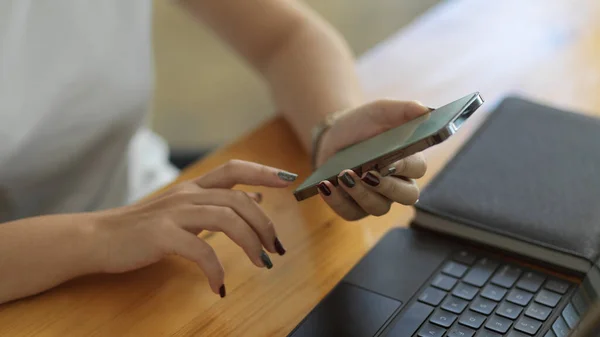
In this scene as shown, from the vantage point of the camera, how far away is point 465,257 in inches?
27.8

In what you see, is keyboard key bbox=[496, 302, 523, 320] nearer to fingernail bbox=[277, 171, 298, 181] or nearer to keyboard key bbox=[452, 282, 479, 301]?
keyboard key bbox=[452, 282, 479, 301]

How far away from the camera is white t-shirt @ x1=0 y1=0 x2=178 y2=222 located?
2.82ft

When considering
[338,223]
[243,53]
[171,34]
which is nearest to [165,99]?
[171,34]

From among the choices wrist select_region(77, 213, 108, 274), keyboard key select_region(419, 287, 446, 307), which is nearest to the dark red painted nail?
keyboard key select_region(419, 287, 446, 307)

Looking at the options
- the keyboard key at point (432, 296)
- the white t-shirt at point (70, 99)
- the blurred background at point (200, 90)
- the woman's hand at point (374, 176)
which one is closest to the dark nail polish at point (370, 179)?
the woman's hand at point (374, 176)

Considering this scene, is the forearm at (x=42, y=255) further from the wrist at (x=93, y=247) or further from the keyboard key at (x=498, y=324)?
the keyboard key at (x=498, y=324)

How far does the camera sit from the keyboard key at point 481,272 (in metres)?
0.67

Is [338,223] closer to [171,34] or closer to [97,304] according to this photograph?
[97,304]

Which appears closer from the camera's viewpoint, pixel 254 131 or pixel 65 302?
pixel 65 302

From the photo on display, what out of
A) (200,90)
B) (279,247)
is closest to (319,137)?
(279,247)

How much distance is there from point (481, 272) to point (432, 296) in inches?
2.2

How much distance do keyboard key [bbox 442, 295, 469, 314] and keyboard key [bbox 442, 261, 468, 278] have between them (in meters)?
0.03

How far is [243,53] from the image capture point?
1036 mm

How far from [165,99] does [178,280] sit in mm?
1453
